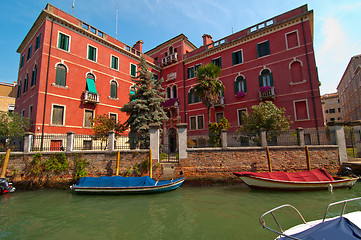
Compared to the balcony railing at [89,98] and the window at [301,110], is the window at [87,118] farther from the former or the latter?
the window at [301,110]

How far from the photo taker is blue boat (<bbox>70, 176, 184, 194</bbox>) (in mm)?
9734

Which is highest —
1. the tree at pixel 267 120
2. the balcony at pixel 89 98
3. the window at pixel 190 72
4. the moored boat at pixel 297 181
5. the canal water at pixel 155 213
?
the window at pixel 190 72

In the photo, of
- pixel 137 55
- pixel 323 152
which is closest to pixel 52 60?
pixel 137 55

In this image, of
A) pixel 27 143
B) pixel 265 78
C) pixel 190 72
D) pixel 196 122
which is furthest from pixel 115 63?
pixel 265 78

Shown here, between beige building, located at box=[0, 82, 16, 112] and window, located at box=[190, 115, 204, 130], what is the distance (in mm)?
30727

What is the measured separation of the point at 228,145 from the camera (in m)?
13.2

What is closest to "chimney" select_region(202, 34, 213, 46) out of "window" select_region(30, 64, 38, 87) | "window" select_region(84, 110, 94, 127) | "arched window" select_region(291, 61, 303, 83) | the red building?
the red building

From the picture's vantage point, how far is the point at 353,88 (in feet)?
121

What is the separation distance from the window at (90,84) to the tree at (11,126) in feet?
19.6

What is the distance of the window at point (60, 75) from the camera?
17219 mm

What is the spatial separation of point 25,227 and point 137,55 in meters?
22.3

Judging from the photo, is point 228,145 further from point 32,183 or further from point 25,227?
point 32,183

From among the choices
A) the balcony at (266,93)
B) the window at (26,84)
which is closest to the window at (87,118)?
the window at (26,84)

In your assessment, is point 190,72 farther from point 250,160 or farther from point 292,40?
point 250,160
